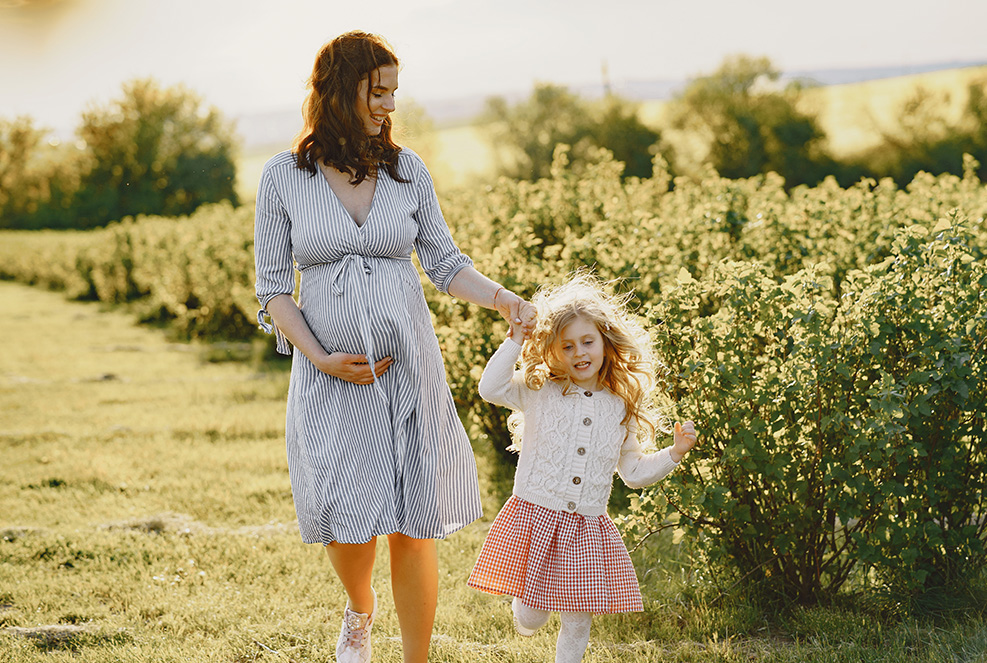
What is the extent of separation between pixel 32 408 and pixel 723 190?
6.38 metres

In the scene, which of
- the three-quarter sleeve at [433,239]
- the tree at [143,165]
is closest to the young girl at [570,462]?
the three-quarter sleeve at [433,239]

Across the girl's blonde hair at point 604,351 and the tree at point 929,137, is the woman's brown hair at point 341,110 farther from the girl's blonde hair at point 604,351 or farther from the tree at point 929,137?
the tree at point 929,137

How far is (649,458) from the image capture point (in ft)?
9.62

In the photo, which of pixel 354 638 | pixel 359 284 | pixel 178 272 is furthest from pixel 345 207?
pixel 178 272

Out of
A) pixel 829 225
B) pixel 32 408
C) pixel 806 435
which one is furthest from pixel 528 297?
pixel 32 408

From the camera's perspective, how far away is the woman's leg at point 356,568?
9.36 feet

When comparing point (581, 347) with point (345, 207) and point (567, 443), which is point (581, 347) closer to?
point (567, 443)

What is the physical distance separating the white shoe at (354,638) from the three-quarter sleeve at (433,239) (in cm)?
106

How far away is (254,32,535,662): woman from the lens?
2719 millimetres

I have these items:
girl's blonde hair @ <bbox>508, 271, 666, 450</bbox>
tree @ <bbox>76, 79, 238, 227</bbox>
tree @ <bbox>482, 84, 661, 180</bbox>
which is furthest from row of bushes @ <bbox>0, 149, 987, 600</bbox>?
tree @ <bbox>76, 79, 238, 227</bbox>

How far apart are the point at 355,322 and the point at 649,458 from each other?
99 centimetres

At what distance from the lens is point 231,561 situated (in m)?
4.53

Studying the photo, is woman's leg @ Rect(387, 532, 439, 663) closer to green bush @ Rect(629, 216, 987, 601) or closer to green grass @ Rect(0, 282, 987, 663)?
green grass @ Rect(0, 282, 987, 663)

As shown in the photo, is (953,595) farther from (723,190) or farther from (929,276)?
(723,190)
